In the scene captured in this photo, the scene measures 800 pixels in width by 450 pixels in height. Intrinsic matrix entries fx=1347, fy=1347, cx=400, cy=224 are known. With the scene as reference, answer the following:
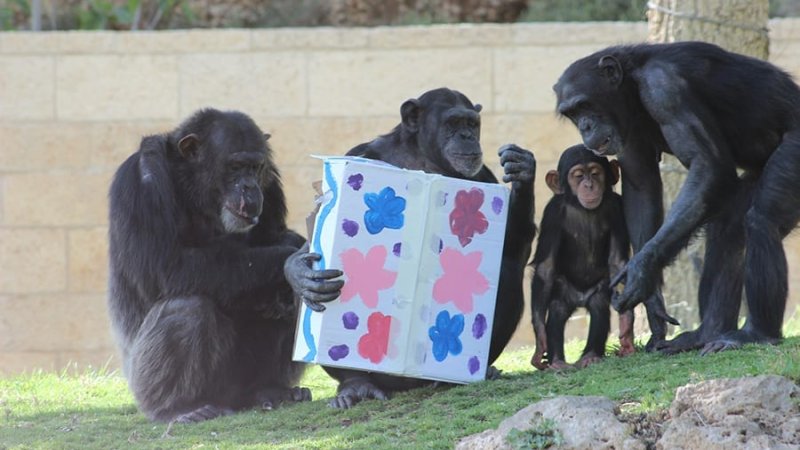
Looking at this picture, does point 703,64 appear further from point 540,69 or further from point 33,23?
point 33,23

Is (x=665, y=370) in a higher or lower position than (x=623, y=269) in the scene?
lower

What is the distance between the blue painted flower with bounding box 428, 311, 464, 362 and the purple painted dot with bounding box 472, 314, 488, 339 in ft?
0.27

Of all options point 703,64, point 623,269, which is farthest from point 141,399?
point 703,64

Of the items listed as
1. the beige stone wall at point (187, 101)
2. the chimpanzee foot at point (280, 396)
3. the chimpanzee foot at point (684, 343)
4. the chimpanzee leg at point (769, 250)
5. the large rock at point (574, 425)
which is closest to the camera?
the large rock at point (574, 425)

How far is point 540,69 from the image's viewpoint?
488 inches

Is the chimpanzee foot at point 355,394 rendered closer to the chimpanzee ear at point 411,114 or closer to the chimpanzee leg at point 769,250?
the chimpanzee ear at point 411,114

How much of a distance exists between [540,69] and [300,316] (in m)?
5.57

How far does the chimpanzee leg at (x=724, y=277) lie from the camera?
7.77 meters

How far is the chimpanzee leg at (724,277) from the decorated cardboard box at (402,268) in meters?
1.24

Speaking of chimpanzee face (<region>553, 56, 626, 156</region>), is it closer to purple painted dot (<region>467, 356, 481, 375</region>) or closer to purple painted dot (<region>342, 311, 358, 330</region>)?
purple painted dot (<region>467, 356, 481, 375</region>)

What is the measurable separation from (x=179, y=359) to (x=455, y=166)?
80.5 inches

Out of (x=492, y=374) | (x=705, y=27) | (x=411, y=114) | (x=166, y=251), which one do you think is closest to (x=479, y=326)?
(x=492, y=374)

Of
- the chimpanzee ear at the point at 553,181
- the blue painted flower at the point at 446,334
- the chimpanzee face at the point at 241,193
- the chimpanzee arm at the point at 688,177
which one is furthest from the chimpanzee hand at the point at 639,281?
the chimpanzee face at the point at 241,193

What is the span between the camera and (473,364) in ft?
25.2
